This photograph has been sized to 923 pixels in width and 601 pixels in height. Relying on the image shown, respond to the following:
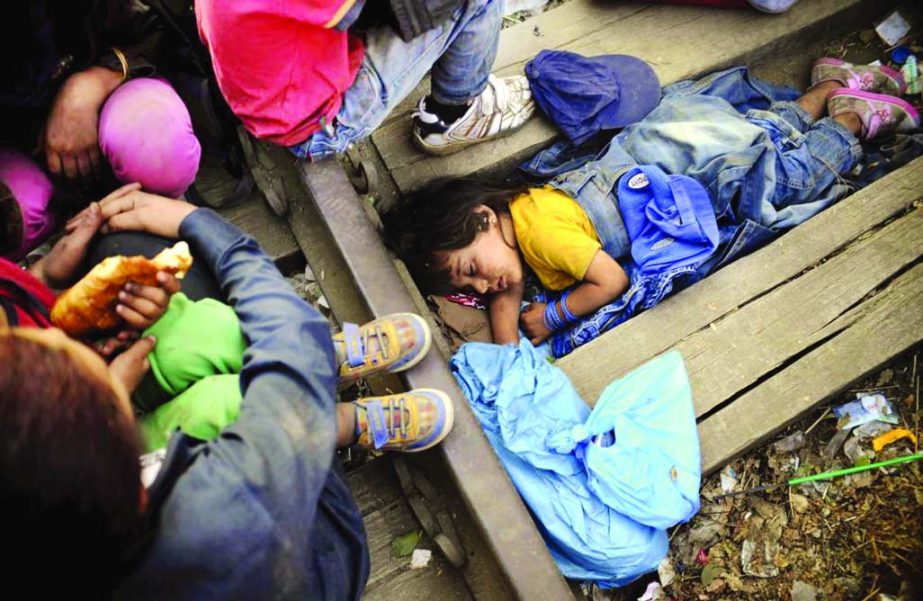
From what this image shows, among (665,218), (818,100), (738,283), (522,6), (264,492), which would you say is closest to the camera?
(264,492)

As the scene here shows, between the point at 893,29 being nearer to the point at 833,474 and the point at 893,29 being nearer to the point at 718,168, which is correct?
the point at 718,168

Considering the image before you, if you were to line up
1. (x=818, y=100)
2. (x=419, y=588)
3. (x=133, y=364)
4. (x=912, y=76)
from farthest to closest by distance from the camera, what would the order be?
(x=912, y=76) → (x=818, y=100) → (x=419, y=588) → (x=133, y=364)

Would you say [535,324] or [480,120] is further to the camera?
[535,324]

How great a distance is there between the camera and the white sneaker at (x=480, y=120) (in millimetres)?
2582

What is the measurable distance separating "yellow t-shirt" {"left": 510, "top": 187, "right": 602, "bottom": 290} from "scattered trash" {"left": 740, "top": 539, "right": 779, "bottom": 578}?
116 centimetres

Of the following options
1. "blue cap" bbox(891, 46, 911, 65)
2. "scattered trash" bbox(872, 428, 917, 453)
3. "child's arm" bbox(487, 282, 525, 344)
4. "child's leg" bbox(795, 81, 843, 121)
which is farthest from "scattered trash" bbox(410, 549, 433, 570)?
"blue cap" bbox(891, 46, 911, 65)

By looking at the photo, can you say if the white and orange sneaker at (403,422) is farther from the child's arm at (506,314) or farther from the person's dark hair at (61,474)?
the person's dark hair at (61,474)

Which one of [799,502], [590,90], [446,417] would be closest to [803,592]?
[799,502]

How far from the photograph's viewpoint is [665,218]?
2594 mm

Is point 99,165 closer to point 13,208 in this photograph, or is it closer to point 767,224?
point 13,208

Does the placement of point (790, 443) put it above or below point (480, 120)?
below

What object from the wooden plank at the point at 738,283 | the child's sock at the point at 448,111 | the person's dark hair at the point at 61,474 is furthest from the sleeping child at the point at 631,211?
the person's dark hair at the point at 61,474

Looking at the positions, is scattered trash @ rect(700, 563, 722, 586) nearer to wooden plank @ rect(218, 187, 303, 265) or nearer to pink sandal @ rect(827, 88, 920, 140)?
wooden plank @ rect(218, 187, 303, 265)

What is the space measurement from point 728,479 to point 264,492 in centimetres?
184
